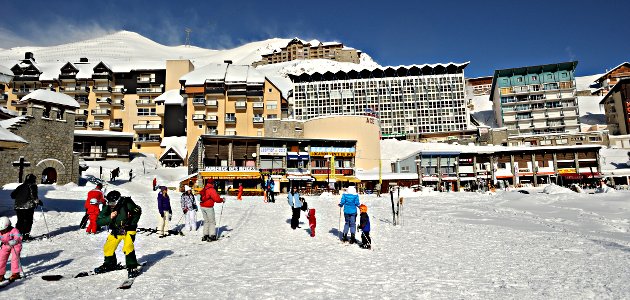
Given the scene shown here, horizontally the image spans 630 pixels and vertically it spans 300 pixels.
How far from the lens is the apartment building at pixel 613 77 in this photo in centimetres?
10006

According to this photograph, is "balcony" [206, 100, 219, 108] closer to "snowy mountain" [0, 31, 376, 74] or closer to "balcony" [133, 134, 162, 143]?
"balcony" [133, 134, 162, 143]

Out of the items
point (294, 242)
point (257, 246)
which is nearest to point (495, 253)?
point (294, 242)

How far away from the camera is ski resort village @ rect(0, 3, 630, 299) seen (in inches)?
268

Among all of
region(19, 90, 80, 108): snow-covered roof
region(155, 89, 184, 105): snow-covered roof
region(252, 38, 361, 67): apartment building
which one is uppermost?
region(252, 38, 361, 67): apartment building

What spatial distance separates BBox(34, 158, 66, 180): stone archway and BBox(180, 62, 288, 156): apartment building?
36.9m

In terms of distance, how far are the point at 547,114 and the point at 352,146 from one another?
2262 inches

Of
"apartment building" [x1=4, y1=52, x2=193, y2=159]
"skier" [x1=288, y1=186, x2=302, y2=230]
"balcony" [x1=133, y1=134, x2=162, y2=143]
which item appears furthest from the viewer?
"apartment building" [x1=4, y1=52, x2=193, y2=159]

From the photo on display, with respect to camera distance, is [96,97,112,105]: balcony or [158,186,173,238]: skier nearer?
[158,186,173,238]: skier

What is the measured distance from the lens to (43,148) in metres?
26.1

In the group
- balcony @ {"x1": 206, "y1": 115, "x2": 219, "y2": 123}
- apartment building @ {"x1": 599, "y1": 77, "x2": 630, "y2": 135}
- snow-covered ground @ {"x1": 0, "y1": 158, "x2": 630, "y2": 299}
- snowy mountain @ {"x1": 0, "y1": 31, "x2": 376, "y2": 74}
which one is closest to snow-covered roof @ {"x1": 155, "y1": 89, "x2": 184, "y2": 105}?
balcony @ {"x1": 206, "y1": 115, "x2": 219, "y2": 123}

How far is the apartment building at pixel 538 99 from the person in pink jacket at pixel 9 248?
298 feet

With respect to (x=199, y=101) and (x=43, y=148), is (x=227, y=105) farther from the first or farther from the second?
(x=43, y=148)

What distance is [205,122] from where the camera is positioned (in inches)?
2527

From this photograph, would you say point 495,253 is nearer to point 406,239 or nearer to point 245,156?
point 406,239
